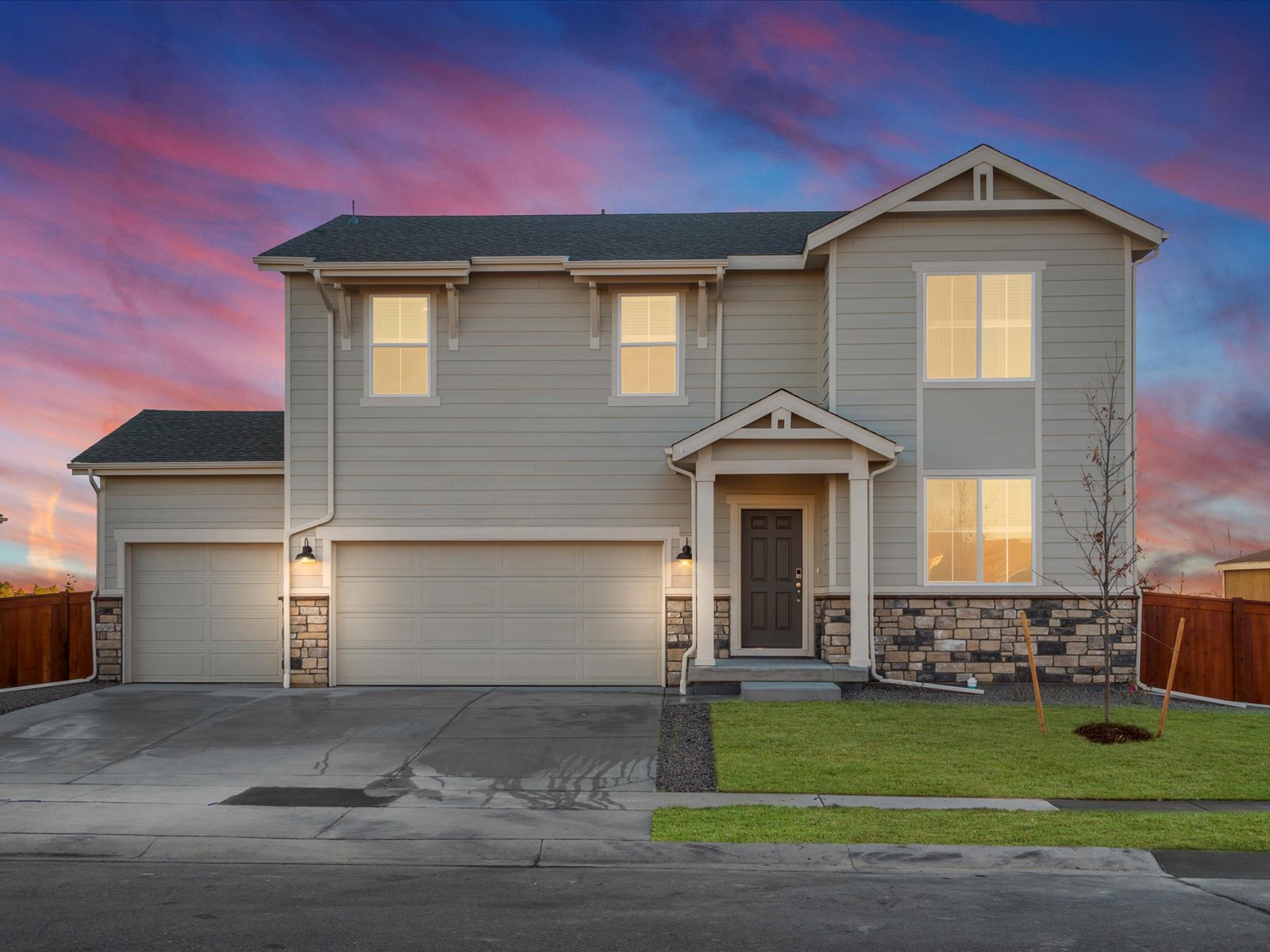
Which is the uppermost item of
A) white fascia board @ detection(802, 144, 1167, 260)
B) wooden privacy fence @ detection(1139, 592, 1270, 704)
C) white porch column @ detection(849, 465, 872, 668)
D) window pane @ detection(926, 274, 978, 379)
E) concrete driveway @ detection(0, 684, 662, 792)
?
white fascia board @ detection(802, 144, 1167, 260)

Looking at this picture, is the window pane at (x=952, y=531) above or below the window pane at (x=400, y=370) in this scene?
below

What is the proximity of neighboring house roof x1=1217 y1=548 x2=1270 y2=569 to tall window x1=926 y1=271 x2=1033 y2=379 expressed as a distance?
1123 cm

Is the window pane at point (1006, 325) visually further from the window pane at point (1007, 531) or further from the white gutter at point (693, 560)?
the white gutter at point (693, 560)

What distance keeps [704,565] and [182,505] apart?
8.30m

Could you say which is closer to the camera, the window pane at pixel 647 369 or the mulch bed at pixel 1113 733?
the mulch bed at pixel 1113 733

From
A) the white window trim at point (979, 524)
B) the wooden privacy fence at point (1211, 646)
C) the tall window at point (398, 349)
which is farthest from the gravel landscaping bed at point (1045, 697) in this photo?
the tall window at point (398, 349)

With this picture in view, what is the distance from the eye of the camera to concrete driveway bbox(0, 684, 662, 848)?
25.6 feet

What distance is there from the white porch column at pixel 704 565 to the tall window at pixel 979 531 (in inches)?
126

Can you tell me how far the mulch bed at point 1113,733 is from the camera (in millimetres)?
10430

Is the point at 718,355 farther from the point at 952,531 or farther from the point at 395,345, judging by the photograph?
the point at 395,345

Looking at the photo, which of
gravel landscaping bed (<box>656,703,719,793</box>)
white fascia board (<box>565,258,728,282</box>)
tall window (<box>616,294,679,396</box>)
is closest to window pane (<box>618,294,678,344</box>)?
tall window (<box>616,294,679,396</box>)

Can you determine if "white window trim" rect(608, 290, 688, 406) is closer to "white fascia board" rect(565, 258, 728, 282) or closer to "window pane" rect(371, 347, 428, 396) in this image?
"white fascia board" rect(565, 258, 728, 282)

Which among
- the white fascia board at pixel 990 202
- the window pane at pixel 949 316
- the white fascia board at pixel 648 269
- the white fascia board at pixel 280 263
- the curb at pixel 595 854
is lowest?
the curb at pixel 595 854

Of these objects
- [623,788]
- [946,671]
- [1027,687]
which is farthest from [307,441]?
[1027,687]
